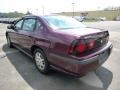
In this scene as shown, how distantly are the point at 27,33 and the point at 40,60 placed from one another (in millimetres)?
1012

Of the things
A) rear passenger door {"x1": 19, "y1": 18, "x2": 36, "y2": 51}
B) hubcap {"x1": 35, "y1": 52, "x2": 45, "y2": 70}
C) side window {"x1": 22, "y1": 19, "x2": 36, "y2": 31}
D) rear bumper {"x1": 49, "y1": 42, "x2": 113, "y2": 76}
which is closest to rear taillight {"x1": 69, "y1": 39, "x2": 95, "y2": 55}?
rear bumper {"x1": 49, "y1": 42, "x2": 113, "y2": 76}

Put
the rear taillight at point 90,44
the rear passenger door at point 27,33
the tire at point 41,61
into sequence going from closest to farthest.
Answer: the rear taillight at point 90,44 < the tire at point 41,61 < the rear passenger door at point 27,33

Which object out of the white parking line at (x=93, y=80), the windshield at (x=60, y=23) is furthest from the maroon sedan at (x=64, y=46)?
the white parking line at (x=93, y=80)

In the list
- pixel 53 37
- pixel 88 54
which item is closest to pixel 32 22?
pixel 53 37

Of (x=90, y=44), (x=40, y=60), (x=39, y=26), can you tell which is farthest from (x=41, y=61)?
(x=90, y=44)

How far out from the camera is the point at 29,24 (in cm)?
489

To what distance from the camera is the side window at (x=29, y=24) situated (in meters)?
4.63

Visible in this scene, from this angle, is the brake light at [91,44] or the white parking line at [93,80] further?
the white parking line at [93,80]

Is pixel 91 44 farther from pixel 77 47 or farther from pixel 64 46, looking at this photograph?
pixel 64 46

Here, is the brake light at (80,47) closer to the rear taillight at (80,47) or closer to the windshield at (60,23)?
the rear taillight at (80,47)

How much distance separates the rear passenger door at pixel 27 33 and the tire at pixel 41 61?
0.37 meters

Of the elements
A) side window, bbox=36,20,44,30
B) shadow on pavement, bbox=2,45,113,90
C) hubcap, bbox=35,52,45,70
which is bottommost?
shadow on pavement, bbox=2,45,113,90

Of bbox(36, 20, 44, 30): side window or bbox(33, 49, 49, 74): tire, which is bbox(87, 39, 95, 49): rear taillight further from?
bbox(36, 20, 44, 30): side window

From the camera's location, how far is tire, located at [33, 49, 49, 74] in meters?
4.00
